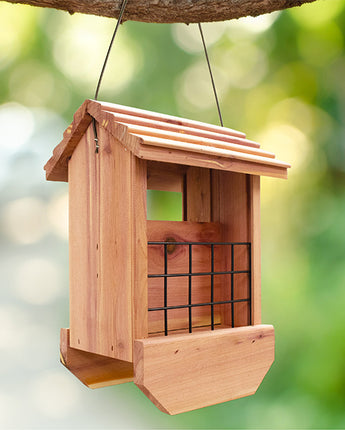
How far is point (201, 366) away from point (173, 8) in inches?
33.9

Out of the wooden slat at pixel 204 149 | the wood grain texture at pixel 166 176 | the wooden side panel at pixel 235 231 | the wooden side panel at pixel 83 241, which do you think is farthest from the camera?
the wood grain texture at pixel 166 176

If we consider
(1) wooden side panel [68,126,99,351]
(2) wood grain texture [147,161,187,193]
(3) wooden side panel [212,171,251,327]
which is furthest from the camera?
(2) wood grain texture [147,161,187,193]

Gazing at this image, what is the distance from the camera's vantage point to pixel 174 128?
0.94 meters

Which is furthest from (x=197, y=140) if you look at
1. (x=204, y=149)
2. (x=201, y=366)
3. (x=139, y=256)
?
(x=201, y=366)

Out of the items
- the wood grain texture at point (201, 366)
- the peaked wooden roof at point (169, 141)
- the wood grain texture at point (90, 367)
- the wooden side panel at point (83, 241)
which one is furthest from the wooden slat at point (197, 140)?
the wood grain texture at point (90, 367)

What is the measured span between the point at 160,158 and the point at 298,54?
2.02 metres

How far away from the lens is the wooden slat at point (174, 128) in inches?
35.1

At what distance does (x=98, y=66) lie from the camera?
2506 mm

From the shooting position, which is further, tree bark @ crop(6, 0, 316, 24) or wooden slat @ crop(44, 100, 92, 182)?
tree bark @ crop(6, 0, 316, 24)

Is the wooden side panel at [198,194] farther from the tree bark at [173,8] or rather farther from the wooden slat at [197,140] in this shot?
the tree bark at [173,8]

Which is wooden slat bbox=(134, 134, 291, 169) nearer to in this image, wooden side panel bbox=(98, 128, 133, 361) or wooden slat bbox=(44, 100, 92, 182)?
wooden side panel bbox=(98, 128, 133, 361)

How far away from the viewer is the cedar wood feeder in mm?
848

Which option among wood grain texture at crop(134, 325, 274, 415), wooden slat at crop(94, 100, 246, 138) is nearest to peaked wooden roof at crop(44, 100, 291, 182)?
wooden slat at crop(94, 100, 246, 138)

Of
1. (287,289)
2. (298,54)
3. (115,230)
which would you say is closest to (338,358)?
(287,289)
